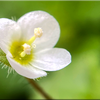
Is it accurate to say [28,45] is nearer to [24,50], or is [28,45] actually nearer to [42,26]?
[24,50]

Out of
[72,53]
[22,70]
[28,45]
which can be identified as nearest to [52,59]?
[28,45]

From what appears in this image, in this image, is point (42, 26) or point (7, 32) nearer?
point (7, 32)

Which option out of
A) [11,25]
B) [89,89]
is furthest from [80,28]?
[11,25]

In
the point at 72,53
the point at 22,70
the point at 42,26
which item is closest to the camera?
the point at 22,70

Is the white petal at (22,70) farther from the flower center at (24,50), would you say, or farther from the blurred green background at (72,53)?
the blurred green background at (72,53)

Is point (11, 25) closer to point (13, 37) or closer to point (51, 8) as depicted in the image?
point (13, 37)

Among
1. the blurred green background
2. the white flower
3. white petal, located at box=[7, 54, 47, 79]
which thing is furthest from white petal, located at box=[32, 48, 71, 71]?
the blurred green background

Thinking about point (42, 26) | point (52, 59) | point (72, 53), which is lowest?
point (72, 53)
